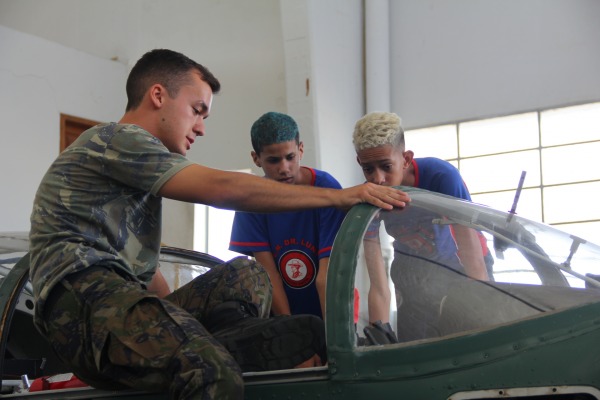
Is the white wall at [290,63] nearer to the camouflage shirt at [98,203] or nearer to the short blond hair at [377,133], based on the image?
the short blond hair at [377,133]

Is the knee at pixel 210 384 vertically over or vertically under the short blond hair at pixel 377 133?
under

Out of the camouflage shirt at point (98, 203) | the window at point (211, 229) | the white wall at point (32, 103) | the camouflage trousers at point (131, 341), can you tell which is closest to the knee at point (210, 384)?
the camouflage trousers at point (131, 341)

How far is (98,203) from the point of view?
263 centimetres

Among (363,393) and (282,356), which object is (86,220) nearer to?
(282,356)

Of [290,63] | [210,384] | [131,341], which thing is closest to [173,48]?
[290,63]

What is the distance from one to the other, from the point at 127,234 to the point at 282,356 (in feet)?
2.00

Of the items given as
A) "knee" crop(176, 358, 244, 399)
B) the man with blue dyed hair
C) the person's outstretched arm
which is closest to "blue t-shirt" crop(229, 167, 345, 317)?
the man with blue dyed hair

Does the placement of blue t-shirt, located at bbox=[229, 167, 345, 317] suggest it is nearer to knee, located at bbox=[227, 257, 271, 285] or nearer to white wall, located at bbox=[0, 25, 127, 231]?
knee, located at bbox=[227, 257, 271, 285]

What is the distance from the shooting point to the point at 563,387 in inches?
85.4

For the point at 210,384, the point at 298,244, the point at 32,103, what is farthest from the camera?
the point at 32,103

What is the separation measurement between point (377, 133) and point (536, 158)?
5616 millimetres

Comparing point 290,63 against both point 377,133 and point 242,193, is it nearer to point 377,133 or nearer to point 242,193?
point 377,133

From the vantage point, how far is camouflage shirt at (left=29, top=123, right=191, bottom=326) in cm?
254

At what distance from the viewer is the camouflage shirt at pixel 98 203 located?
254 centimetres
